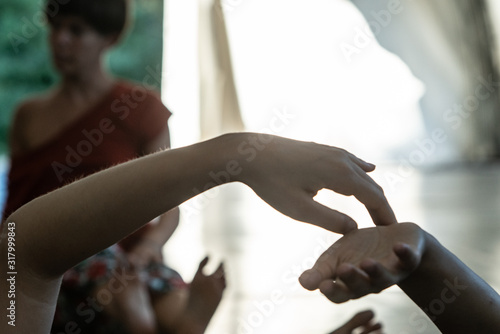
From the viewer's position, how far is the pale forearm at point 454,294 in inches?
24.5

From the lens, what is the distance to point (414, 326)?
3.89 feet

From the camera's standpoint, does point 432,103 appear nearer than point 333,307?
No

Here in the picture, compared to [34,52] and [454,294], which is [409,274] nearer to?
[454,294]

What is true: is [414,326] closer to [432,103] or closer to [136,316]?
[136,316]

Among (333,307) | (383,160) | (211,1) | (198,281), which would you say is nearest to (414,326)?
(333,307)

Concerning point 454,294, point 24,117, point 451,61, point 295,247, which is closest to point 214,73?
point 451,61

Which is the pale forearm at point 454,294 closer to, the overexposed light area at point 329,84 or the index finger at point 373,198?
the index finger at point 373,198

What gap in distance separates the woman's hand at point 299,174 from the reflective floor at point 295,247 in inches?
28.0

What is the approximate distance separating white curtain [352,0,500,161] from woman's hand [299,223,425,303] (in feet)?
17.2

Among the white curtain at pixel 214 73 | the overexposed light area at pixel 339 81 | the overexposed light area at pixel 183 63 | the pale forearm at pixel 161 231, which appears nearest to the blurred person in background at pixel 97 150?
the pale forearm at pixel 161 231

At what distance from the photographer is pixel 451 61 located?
5910 mm

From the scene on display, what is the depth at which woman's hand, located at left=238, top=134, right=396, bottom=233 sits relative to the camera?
1.63ft

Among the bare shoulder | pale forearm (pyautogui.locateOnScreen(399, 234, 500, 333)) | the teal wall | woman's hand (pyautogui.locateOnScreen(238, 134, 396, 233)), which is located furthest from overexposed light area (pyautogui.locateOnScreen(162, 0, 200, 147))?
woman's hand (pyautogui.locateOnScreen(238, 134, 396, 233))

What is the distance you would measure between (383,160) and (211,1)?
99.7 inches
